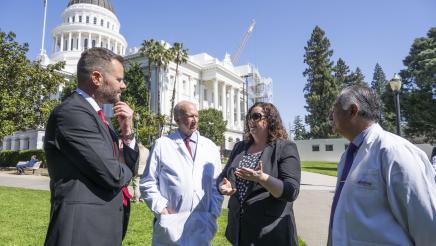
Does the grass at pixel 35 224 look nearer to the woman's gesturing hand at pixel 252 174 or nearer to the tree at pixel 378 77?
the woman's gesturing hand at pixel 252 174

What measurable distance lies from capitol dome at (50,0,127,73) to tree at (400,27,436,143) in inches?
2525

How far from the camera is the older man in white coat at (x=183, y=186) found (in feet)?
11.3

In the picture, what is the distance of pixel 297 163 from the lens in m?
3.34

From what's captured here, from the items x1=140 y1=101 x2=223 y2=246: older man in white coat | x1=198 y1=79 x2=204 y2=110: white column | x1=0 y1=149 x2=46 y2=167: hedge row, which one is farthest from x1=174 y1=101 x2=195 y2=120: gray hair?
x1=198 y1=79 x2=204 y2=110: white column

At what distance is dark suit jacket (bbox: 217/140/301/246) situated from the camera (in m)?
3.09

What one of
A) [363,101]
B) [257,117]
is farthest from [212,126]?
[363,101]

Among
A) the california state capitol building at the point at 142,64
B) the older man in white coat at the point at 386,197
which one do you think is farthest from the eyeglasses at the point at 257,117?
the california state capitol building at the point at 142,64

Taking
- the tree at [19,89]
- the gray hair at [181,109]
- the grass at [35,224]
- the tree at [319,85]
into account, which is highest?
the tree at [319,85]

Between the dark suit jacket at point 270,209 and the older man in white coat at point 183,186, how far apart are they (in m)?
0.34

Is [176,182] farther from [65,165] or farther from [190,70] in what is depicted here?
[190,70]

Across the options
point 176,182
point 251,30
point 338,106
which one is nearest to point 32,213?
point 176,182

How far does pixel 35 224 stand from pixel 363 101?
7.63 metres

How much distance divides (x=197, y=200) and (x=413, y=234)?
2126 millimetres

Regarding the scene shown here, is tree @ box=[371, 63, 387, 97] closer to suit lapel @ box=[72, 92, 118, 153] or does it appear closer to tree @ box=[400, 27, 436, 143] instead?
tree @ box=[400, 27, 436, 143]
